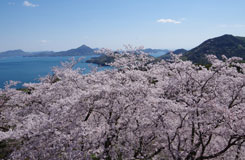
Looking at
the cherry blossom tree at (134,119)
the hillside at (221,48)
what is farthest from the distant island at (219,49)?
the cherry blossom tree at (134,119)

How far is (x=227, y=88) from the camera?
11648 mm

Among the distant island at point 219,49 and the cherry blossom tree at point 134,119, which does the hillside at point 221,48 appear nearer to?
the distant island at point 219,49

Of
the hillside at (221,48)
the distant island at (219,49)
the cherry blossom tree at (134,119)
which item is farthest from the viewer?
the hillside at (221,48)

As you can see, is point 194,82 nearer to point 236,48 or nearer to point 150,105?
point 150,105

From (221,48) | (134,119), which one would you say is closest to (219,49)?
(221,48)

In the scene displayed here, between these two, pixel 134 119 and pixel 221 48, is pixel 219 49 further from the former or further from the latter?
pixel 134 119

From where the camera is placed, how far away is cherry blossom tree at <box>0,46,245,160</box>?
7.85 meters

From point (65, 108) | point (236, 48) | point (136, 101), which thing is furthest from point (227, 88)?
point (236, 48)

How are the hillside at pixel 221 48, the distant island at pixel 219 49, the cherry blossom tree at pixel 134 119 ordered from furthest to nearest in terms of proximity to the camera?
1. the hillside at pixel 221 48
2. the distant island at pixel 219 49
3. the cherry blossom tree at pixel 134 119

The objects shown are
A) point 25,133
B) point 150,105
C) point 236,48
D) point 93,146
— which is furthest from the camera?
point 236,48

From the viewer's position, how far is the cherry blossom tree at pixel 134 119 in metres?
7.85

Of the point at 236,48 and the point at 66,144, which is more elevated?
the point at 236,48

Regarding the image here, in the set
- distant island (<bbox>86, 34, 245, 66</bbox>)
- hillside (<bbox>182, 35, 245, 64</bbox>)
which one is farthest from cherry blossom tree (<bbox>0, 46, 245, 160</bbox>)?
hillside (<bbox>182, 35, 245, 64</bbox>)

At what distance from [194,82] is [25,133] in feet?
36.1
